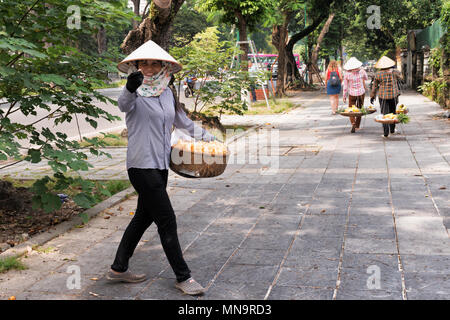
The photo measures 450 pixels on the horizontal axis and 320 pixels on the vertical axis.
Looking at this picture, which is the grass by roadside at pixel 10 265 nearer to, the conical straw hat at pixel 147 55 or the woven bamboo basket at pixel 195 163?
the woven bamboo basket at pixel 195 163

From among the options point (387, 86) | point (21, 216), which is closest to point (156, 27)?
point (387, 86)

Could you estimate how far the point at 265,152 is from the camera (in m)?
11.1

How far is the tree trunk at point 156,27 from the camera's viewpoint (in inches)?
446

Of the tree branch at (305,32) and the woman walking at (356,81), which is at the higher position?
the tree branch at (305,32)

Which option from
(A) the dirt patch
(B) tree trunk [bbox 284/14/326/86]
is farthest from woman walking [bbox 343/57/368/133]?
(B) tree trunk [bbox 284/14/326/86]

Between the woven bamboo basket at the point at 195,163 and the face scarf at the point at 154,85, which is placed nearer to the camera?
the face scarf at the point at 154,85

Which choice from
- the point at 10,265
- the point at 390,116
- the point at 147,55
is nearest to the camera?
the point at 147,55

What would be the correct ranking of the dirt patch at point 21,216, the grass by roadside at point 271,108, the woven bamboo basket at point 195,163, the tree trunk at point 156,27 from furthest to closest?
the grass by roadside at point 271,108 → the tree trunk at point 156,27 → the dirt patch at point 21,216 → the woven bamboo basket at point 195,163

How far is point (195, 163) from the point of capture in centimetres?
471

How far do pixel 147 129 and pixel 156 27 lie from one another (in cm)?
781

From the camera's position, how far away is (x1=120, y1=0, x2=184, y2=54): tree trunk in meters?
11.3

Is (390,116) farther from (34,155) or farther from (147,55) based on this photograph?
(147,55)

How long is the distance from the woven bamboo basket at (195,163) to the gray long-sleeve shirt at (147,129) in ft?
0.77

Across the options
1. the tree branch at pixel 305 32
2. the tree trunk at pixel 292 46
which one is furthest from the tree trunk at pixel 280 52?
the tree trunk at pixel 292 46
